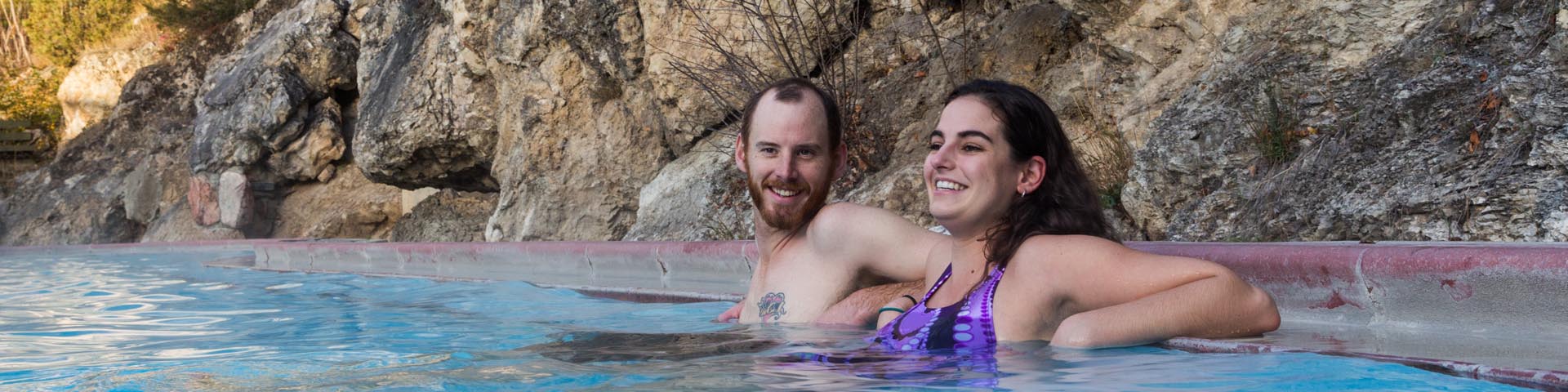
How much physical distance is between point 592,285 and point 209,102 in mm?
15081

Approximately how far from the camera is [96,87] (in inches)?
973

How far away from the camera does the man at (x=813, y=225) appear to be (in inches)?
136

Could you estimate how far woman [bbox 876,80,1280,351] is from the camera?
2.51 metres

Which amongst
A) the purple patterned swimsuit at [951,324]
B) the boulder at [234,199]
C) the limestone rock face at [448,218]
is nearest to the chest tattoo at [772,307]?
the purple patterned swimsuit at [951,324]

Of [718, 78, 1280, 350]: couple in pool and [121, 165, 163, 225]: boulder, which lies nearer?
[718, 78, 1280, 350]: couple in pool

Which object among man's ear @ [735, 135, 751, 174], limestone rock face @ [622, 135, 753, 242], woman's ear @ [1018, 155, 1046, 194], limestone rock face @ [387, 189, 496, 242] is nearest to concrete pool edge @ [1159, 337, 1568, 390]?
woman's ear @ [1018, 155, 1046, 194]

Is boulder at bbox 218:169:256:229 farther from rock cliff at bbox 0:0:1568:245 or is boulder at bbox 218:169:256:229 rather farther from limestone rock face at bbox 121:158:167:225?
limestone rock face at bbox 121:158:167:225

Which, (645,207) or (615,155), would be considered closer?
(645,207)

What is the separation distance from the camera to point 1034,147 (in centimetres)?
272

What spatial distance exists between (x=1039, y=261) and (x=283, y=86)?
17.2 metres

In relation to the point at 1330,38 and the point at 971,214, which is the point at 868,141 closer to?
the point at 1330,38

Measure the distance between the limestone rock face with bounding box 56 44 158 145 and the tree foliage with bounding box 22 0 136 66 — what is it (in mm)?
1920

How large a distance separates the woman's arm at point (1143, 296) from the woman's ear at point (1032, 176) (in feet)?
0.52

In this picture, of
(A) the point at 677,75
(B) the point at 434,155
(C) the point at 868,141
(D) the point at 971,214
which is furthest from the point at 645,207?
(D) the point at 971,214
